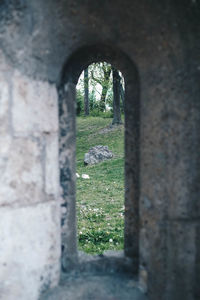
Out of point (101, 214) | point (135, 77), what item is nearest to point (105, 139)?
point (101, 214)

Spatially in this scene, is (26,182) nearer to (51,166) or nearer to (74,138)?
(51,166)

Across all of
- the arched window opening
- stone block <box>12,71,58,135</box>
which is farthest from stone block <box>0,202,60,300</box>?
the arched window opening

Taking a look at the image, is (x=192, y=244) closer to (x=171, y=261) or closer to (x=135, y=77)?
(x=171, y=261)

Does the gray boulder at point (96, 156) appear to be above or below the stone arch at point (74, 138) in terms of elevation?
below

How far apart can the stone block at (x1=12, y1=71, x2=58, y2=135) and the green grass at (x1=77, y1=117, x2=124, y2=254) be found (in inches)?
83.4

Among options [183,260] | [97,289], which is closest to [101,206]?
[97,289]

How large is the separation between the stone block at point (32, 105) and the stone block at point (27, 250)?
1.38 feet

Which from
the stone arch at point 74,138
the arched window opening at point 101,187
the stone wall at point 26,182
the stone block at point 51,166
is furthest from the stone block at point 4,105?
the arched window opening at point 101,187

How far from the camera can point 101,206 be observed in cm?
477

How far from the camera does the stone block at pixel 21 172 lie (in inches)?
52.3

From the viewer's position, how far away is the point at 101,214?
4312 mm

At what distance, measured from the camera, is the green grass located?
11.0ft

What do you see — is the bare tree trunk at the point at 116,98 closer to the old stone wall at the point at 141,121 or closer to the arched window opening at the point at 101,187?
the arched window opening at the point at 101,187

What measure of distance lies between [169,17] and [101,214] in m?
3.45
